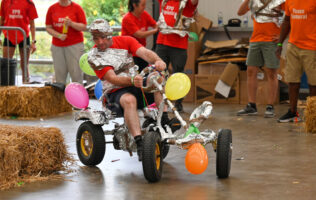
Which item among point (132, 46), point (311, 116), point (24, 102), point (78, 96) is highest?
point (132, 46)

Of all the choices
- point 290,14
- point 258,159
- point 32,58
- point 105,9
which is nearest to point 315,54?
point 290,14

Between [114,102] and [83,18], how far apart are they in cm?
Answer: 360

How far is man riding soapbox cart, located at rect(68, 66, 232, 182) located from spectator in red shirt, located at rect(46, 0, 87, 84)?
3431 mm

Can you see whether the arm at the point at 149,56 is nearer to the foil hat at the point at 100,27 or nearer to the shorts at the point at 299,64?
the foil hat at the point at 100,27

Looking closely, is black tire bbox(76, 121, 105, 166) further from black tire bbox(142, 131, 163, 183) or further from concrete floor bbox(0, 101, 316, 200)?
black tire bbox(142, 131, 163, 183)

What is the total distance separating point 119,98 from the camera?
469 cm

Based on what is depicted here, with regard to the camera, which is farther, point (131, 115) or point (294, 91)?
point (294, 91)

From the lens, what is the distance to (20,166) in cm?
421

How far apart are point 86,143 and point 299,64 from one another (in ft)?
10.0

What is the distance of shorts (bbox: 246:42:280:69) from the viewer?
24.7 feet

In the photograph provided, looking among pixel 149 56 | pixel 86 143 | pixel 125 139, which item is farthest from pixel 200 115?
pixel 86 143

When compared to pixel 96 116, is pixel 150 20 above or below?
above

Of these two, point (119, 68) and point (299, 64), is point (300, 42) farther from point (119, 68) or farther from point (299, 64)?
point (119, 68)

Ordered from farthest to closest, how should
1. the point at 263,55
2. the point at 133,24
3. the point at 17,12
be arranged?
the point at 17,12 < the point at 263,55 < the point at 133,24
